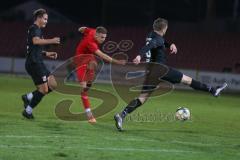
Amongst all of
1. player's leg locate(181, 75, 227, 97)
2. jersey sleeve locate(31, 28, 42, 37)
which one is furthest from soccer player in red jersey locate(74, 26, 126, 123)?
player's leg locate(181, 75, 227, 97)

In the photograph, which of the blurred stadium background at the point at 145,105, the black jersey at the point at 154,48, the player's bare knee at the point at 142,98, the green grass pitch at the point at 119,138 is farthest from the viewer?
the player's bare knee at the point at 142,98

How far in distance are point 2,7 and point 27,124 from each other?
131ft

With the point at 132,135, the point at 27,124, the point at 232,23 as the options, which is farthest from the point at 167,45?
the point at 232,23

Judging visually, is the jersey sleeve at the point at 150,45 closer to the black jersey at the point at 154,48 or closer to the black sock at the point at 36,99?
the black jersey at the point at 154,48

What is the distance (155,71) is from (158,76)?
14cm

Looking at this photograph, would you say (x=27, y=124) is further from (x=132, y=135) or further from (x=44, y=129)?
(x=132, y=135)

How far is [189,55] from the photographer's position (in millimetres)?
39969

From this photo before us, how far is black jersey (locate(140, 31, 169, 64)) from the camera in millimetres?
12030

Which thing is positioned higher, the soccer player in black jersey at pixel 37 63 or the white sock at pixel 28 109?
the soccer player in black jersey at pixel 37 63

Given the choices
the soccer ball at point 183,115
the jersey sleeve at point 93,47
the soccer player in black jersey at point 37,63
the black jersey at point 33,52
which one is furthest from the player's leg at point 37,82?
the soccer ball at point 183,115

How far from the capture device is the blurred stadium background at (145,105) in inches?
385

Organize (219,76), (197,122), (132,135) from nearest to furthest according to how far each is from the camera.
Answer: (132,135), (197,122), (219,76)

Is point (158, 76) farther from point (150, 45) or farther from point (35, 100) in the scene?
point (35, 100)

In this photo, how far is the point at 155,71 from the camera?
42.1 ft
